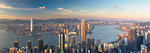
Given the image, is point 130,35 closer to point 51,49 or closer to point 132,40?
point 132,40

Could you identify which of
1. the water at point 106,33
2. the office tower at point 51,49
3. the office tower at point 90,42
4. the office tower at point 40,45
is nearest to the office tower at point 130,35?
the water at point 106,33

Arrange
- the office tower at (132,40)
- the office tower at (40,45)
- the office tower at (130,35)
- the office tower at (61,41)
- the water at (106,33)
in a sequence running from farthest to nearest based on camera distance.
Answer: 1. the water at (106,33)
2. the office tower at (130,35)
3. the office tower at (132,40)
4. the office tower at (61,41)
5. the office tower at (40,45)

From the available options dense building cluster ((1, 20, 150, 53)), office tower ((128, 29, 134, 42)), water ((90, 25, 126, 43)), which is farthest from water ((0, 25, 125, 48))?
office tower ((128, 29, 134, 42))

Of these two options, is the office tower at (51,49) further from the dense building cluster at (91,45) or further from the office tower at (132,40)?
the office tower at (132,40)

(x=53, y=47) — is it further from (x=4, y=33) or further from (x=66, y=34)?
(x=4, y=33)

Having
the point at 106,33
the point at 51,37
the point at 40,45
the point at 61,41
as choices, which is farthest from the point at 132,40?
the point at 40,45

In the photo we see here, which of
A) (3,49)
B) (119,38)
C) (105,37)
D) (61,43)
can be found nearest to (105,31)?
(105,37)

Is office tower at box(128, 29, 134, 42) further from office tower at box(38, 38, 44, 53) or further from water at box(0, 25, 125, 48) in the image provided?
office tower at box(38, 38, 44, 53)

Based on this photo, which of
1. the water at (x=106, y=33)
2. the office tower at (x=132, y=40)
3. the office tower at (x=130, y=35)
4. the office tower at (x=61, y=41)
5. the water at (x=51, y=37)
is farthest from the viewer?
the water at (x=106, y=33)
